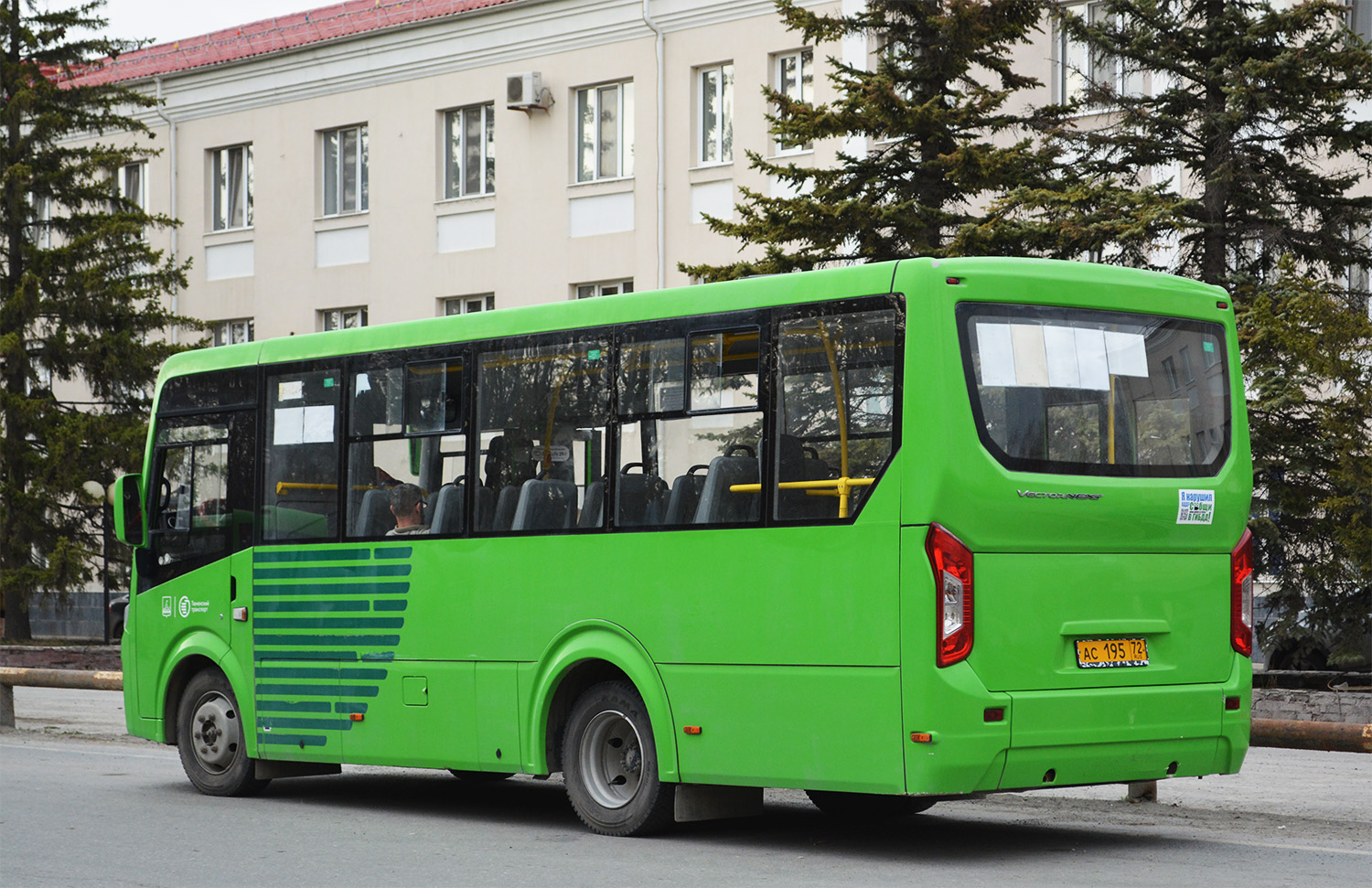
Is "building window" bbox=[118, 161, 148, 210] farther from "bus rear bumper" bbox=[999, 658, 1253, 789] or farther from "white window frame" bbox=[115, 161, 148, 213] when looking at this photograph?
"bus rear bumper" bbox=[999, 658, 1253, 789]

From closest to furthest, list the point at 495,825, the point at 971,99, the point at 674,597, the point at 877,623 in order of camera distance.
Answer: the point at 877,623
the point at 674,597
the point at 495,825
the point at 971,99

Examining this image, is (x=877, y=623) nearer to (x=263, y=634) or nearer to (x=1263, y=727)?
(x=1263, y=727)

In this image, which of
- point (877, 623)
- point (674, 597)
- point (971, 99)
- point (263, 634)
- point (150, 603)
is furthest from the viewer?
point (971, 99)

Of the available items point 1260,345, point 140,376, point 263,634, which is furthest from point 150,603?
point 140,376

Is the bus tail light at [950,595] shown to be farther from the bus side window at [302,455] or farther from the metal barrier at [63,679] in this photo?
the metal barrier at [63,679]

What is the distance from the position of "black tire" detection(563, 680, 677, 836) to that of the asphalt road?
13cm

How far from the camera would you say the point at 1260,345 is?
1884cm

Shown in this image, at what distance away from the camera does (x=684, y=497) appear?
1032 centimetres

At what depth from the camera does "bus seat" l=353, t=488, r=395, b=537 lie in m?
12.0

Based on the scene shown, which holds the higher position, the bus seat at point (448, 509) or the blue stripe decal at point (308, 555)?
the bus seat at point (448, 509)

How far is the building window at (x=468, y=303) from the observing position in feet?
119

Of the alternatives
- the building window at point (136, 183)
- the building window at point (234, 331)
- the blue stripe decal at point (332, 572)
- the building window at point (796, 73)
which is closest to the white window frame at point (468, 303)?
the building window at point (234, 331)

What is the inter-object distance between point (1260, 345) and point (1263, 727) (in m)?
8.07

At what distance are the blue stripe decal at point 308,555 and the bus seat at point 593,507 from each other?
1.86 metres
